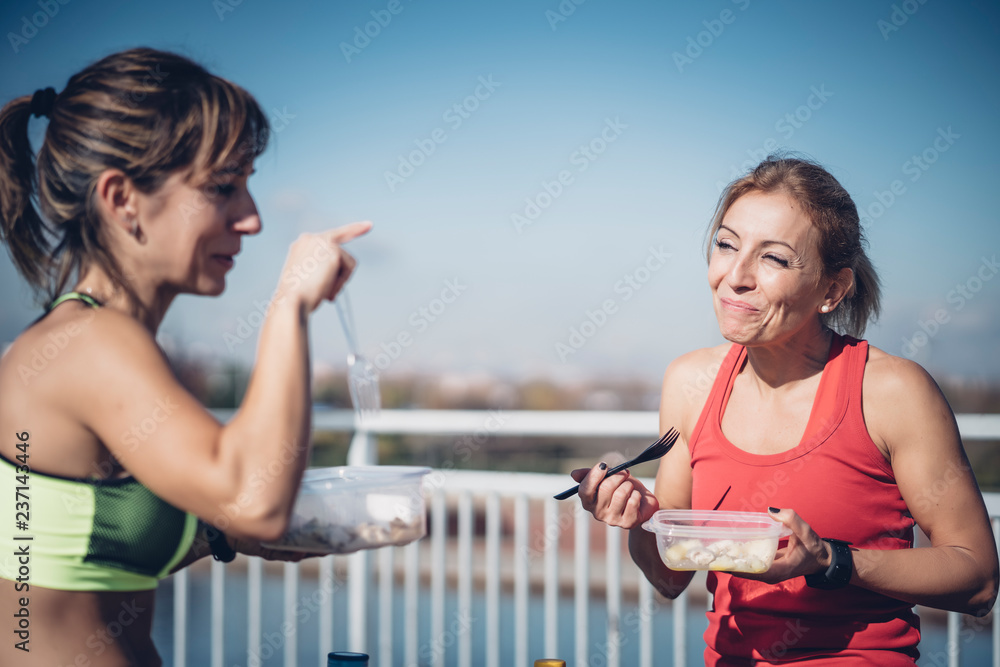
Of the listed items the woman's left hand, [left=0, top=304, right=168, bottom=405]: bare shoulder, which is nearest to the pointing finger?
[left=0, top=304, right=168, bottom=405]: bare shoulder

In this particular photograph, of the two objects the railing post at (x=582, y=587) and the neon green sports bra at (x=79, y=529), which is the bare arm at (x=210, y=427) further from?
the railing post at (x=582, y=587)

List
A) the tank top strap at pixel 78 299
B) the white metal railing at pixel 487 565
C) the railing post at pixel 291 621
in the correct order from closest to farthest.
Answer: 1. the tank top strap at pixel 78 299
2. the white metal railing at pixel 487 565
3. the railing post at pixel 291 621

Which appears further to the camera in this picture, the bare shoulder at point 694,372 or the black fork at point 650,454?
the bare shoulder at point 694,372

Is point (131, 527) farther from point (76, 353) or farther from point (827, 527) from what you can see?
point (827, 527)

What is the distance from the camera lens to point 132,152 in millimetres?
1123

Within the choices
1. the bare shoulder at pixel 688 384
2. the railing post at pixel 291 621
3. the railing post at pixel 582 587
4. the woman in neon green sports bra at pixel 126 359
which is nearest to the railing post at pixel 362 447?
the railing post at pixel 291 621

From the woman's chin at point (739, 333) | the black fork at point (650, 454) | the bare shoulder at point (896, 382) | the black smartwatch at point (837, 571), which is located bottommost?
the black smartwatch at point (837, 571)

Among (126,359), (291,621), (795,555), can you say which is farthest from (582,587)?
(126,359)

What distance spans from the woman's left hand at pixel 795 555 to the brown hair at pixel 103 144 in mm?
1051

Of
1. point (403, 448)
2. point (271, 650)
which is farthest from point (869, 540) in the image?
point (403, 448)

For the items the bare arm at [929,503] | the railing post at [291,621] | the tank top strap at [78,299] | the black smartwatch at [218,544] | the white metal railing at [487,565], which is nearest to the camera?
the tank top strap at [78,299]

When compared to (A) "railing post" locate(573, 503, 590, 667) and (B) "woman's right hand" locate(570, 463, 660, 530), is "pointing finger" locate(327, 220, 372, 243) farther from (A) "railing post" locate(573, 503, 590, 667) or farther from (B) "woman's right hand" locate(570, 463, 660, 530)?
(A) "railing post" locate(573, 503, 590, 667)

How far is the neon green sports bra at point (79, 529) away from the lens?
108 cm

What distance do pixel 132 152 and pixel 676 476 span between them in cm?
131
